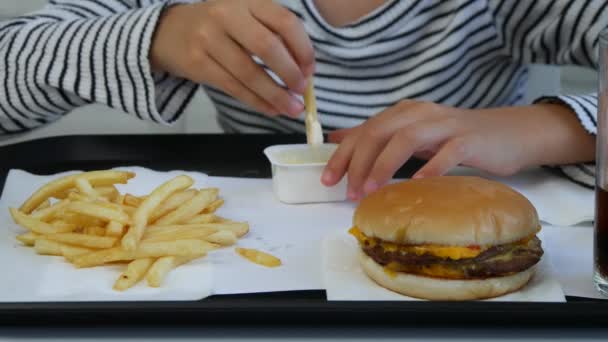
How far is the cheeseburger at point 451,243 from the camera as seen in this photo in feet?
3.31

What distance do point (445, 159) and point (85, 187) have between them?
0.51 m

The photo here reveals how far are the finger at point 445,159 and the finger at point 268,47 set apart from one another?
0.81ft

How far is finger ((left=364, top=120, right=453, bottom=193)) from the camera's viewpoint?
1.32 meters

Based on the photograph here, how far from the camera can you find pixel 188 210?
4.07 feet

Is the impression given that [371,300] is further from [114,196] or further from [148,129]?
[148,129]

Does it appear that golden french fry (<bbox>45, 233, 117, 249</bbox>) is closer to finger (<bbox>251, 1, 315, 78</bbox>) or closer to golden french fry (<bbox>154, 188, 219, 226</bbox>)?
golden french fry (<bbox>154, 188, 219, 226</bbox>)

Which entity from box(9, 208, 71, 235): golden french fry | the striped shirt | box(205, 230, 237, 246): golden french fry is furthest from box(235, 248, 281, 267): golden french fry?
the striped shirt

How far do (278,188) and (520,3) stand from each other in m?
0.66

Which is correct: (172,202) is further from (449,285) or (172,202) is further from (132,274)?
(449,285)

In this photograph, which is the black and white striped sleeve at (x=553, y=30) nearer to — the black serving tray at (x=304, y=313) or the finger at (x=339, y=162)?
the finger at (x=339, y=162)

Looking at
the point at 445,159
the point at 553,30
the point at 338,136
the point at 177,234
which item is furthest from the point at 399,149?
the point at 553,30

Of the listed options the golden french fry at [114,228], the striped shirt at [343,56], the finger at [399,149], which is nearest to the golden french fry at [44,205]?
the golden french fry at [114,228]

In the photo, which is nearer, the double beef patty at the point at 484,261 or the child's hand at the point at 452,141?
the double beef patty at the point at 484,261

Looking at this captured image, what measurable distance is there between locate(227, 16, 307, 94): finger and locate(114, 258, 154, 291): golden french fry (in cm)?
43
